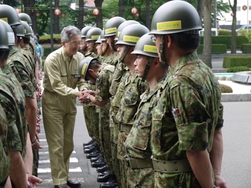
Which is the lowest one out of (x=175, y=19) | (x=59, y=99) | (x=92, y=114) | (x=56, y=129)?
(x=92, y=114)

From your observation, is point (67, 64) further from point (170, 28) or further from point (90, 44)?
point (170, 28)

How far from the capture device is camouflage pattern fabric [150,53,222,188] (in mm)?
3707

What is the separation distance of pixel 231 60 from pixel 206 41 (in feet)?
8.04

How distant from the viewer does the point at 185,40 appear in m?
3.95

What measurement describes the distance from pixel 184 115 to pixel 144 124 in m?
0.81

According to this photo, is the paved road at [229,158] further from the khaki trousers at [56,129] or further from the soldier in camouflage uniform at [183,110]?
the soldier in camouflage uniform at [183,110]

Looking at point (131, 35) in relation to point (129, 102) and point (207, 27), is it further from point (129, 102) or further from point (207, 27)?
point (207, 27)

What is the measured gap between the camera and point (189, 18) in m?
4.03

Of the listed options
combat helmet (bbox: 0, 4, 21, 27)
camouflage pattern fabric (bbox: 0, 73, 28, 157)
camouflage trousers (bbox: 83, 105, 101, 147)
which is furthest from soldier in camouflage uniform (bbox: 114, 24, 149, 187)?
camouflage trousers (bbox: 83, 105, 101, 147)

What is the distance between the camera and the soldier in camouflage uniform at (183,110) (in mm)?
3715

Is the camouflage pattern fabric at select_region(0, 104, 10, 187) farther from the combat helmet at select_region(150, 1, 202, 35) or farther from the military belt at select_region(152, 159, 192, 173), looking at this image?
the combat helmet at select_region(150, 1, 202, 35)

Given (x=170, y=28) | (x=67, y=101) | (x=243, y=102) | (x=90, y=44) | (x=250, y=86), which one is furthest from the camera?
(x=250, y=86)

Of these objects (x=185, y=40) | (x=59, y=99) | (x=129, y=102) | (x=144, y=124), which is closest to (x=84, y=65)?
(x=59, y=99)

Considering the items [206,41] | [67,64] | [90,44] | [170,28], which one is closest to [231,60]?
[206,41]
